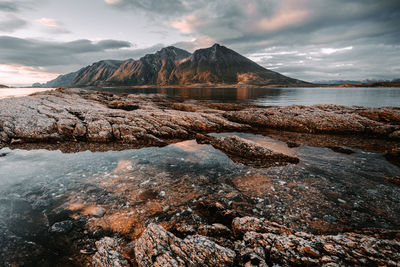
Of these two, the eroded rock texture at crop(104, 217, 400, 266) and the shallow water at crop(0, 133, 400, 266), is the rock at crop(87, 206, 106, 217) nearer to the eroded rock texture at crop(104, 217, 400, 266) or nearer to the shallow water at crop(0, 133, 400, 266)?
the shallow water at crop(0, 133, 400, 266)

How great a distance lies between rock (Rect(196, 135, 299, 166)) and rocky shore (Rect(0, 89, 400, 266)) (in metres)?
0.07

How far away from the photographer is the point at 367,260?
4055 millimetres

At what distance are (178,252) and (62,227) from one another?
4.64 meters

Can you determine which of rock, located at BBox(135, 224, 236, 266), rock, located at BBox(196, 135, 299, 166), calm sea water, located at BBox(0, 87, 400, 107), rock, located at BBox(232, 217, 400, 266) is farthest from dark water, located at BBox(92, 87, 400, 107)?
rock, located at BBox(135, 224, 236, 266)

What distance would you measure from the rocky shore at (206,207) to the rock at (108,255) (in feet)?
0.10

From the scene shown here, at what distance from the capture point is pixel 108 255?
4.77 meters

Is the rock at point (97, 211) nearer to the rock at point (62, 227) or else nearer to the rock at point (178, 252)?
the rock at point (62, 227)

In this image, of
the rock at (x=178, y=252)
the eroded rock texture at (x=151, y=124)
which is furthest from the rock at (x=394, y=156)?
the rock at (x=178, y=252)

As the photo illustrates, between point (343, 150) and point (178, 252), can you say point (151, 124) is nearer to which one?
point (178, 252)

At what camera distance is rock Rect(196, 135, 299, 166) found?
443 inches

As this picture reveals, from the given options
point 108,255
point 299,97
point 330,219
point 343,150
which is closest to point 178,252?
point 108,255

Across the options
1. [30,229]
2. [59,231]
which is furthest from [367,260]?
[30,229]

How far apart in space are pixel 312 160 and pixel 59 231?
14171 millimetres

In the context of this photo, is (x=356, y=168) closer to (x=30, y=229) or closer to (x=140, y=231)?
(x=140, y=231)
